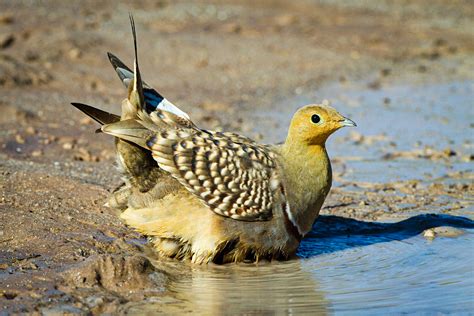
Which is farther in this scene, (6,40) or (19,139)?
(6,40)

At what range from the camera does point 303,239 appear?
24.0 feet

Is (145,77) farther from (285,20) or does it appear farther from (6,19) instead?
(285,20)

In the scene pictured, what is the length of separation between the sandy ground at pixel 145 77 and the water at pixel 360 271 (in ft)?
0.77

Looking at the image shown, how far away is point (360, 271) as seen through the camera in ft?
21.0

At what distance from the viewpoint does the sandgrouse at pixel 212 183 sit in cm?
630

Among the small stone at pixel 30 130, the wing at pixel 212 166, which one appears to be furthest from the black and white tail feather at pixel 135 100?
the small stone at pixel 30 130

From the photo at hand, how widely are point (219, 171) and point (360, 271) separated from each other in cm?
124

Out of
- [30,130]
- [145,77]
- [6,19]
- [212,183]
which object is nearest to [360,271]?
[212,183]

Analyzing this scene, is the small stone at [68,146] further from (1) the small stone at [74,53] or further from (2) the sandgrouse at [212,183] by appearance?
(1) the small stone at [74,53]

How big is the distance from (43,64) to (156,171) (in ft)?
21.4

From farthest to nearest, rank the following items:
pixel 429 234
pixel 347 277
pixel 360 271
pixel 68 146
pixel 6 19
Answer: pixel 6 19 → pixel 68 146 → pixel 429 234 → pixel 360 271 → pixel 347 277

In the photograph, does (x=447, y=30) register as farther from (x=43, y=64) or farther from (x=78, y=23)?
(x=43, y=64)

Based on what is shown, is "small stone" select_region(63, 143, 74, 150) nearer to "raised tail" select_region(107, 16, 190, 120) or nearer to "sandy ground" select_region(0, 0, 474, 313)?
"sandy ground" select_region(0, 0, 474, 313)

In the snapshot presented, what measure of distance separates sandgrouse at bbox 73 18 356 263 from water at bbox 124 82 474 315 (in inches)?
7.8
